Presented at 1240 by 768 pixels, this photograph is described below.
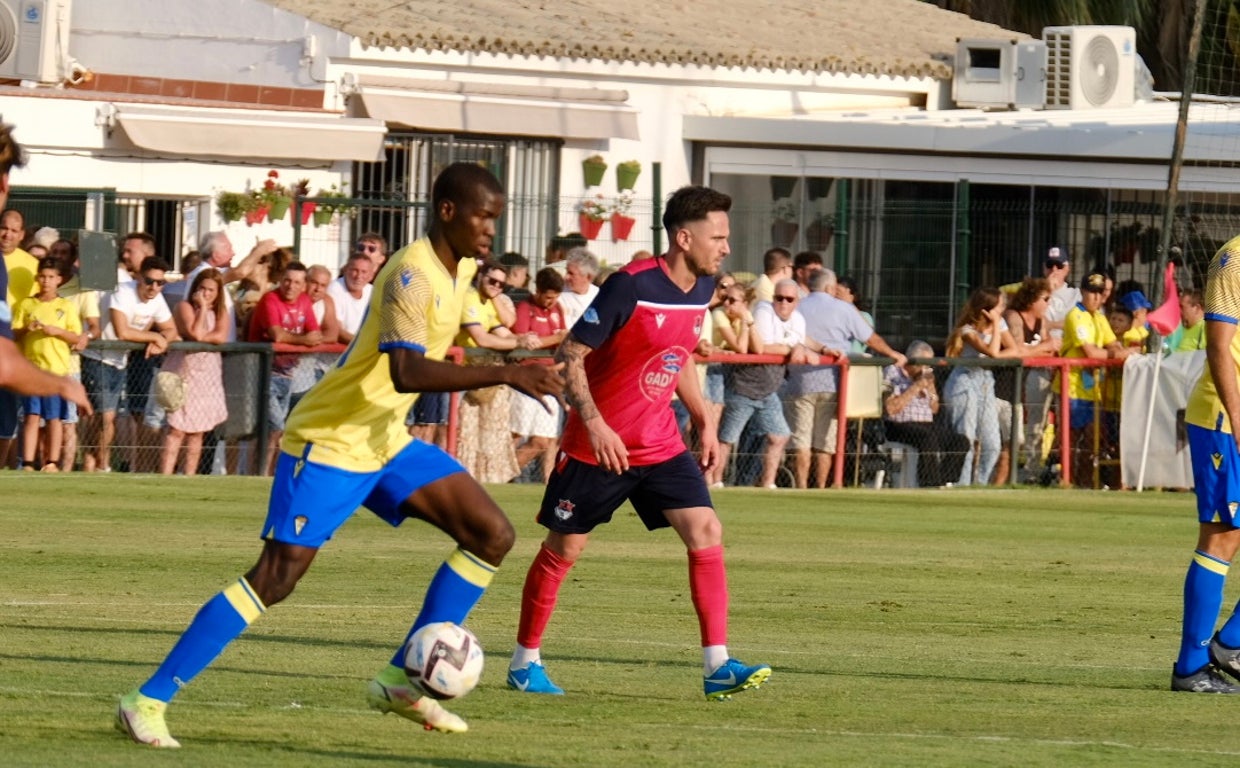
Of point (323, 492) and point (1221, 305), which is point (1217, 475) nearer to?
point (1221, 305)

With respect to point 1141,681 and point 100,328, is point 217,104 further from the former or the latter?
point 1141,681

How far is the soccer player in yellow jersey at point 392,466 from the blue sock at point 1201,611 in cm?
334

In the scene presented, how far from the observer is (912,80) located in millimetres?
36812

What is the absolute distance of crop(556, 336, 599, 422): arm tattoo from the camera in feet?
30.6

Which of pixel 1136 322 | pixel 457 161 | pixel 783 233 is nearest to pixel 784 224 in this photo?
pixel 783 233

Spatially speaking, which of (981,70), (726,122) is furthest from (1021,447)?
(981,70)

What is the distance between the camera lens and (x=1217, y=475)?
33.2 feet

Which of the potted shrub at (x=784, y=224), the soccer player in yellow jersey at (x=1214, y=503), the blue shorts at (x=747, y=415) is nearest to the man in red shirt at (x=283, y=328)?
the blue shorts at (x=747, y=415)

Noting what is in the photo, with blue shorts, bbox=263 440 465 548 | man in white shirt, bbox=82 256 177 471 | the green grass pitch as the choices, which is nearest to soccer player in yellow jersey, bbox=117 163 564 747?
blue shorts, bbox=263 440 465 548

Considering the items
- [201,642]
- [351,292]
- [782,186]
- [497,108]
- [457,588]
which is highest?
[497,108]

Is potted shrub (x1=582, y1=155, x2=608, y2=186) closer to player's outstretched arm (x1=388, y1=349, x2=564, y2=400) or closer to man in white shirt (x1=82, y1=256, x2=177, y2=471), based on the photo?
man in white shirt (x1=82, y1=256, x2=177, y2=471)

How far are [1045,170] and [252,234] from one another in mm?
A: 10741

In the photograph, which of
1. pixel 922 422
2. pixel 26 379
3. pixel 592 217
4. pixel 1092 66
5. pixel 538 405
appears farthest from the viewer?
pixel 1092 66

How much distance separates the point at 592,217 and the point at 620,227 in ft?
1.30
